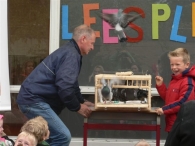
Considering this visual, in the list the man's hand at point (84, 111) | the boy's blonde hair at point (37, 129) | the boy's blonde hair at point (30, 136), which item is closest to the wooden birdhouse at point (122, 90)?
the man's hand at point (84, 111)

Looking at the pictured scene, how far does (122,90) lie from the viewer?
5352mm

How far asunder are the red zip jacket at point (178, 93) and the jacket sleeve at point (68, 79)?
0.91m

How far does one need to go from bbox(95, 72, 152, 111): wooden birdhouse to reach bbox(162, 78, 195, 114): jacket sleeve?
8.4 inches

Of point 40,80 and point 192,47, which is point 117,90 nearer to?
point 40,80

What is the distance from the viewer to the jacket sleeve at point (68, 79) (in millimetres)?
5039

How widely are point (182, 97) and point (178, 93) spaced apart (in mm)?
113

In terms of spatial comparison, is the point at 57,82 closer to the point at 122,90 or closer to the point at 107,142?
the point at 122,90

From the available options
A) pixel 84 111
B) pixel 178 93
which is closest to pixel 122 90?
pixel 84 111

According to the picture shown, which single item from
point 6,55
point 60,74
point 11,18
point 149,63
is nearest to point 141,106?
point 60,74

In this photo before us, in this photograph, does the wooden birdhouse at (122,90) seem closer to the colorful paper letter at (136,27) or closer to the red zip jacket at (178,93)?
the red zip jacket at (178,93)

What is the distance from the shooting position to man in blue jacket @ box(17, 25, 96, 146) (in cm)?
507

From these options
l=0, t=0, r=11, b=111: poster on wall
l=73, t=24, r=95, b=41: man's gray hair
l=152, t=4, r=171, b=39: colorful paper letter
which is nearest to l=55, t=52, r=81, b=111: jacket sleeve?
l=73, t=24, r=95, b=41: man's gray hair

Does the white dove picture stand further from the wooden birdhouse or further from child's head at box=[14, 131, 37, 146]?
child's head at box=[14, 131, 37, 146]

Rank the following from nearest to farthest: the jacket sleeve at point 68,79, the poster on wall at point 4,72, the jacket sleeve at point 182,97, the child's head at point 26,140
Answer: the child's head at point 26,140, the jacket sleeve at point 68,79, the jacket sleeve at point 182,97, the poster on wall at point 4,72
